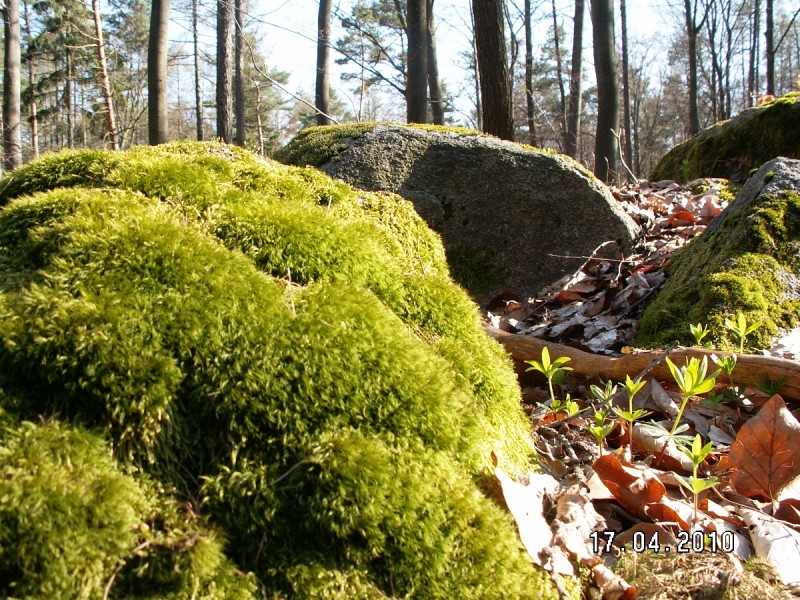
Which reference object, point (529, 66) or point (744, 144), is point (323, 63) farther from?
point (744, 144)

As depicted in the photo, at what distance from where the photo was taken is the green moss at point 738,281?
115 inches

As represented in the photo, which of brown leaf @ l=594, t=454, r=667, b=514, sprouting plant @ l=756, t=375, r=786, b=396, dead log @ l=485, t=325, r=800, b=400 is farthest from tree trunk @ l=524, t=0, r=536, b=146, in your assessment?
Result: brown leaf @ l=594, t=454, r=667, b=514

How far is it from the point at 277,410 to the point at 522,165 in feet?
13.5

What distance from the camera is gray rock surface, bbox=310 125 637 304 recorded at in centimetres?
479

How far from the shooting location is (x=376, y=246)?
200cm

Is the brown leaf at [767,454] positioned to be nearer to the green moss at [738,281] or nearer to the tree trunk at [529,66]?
the green moss at [738,281]

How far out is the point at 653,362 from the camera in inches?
92.7

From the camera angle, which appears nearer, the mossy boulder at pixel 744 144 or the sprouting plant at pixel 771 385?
the sprouting plant at pixel 771 385

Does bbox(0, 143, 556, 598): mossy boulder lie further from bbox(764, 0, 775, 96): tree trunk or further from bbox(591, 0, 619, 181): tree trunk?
bbox(764, 0, 775, 96): tree trunk

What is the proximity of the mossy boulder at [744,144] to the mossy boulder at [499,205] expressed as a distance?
2557mm

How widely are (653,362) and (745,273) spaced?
4.00ft

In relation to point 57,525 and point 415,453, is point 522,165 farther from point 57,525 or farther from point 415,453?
point 57,525

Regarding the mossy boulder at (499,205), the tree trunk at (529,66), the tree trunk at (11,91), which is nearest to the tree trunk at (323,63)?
the tree trunk at (529,66)

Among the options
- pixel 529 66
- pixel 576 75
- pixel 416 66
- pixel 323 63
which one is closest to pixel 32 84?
pixel 323 63
